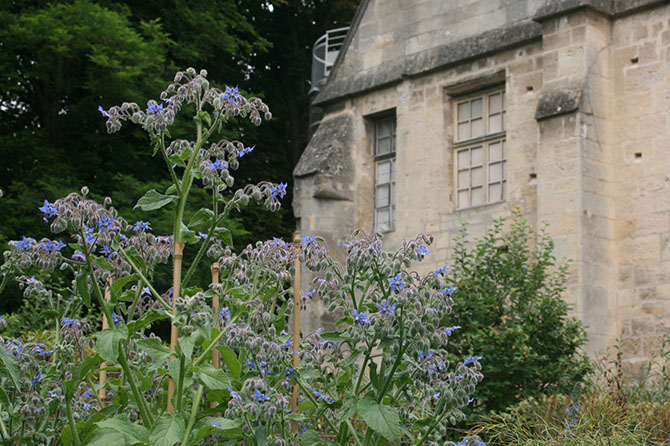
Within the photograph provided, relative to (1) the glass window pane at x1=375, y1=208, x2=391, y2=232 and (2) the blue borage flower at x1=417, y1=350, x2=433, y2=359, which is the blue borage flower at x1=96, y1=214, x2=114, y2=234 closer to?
(2) the blue borage flower at x1=417, y1=350, x2=433, y2=359

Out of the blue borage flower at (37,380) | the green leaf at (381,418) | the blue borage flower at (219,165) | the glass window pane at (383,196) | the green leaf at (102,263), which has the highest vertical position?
the glass window pane at (383,196)

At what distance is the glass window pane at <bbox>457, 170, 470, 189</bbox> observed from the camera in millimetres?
14586

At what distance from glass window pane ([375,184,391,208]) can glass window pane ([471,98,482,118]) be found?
72.7 inches

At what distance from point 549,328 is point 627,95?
3.42 metres

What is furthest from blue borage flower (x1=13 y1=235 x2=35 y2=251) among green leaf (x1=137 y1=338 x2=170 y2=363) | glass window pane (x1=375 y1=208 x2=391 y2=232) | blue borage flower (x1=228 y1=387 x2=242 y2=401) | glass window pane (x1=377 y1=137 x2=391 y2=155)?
glass window pane (x1=377 y1=137 x2=391 y2=155)

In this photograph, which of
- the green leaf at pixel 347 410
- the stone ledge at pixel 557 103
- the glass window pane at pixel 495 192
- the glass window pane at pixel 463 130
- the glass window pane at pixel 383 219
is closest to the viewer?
the green leaf at pixel 347 410

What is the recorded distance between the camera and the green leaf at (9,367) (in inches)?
187

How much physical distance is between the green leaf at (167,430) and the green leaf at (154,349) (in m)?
0.26

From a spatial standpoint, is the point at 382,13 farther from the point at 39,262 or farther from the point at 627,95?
the point at 39,262

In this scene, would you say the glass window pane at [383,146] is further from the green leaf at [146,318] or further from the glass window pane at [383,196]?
the green leaf at [146,318]

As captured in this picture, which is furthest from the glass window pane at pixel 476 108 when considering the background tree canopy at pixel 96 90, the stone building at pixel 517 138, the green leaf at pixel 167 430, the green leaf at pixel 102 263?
the green leaf at pixel 167 430

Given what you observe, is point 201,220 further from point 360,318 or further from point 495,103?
point 495,103

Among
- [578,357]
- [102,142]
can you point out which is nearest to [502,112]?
[578,357]

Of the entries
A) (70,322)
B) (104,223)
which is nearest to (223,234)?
(104,223)
